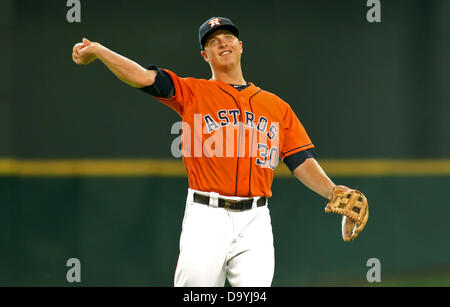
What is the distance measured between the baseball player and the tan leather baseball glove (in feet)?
0.29

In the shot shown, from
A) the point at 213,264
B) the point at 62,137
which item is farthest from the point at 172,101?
the point at 62,137

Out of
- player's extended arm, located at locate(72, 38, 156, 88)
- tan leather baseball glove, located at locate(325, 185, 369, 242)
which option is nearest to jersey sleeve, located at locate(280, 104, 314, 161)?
tan leather baseball glove, located at locate(325, 185, 369, 242)

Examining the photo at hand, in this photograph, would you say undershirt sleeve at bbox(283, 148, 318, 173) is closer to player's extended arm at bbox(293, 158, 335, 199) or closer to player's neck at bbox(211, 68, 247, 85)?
player's extended arm at bbox(293, 158, 335, 199)

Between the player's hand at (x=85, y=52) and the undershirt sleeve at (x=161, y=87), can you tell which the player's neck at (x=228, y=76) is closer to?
the undershirt sleeve at (x=161, y=87)

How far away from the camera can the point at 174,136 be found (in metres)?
4.06

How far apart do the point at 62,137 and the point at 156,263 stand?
1.11 meters

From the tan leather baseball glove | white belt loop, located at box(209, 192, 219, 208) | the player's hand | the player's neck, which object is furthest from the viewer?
the player's neck

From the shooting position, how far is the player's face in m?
2.42

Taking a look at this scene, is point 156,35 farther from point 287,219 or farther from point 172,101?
point 172,101

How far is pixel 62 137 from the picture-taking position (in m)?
3.97

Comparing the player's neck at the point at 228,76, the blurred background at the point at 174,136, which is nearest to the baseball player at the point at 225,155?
the player's neck at the point at 228,76

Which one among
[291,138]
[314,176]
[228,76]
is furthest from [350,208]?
[228,76]

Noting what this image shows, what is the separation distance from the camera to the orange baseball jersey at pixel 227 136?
7.49ft

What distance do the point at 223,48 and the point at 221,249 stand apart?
858 millimetres
